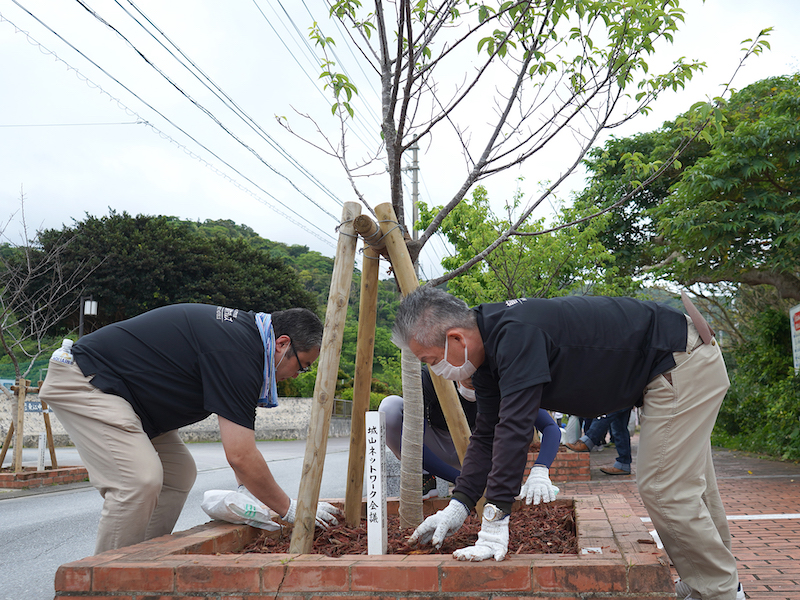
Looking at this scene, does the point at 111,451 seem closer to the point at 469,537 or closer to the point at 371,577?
the point at 371,577

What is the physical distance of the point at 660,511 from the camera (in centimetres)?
248

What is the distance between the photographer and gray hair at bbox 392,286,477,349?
8.52 ft

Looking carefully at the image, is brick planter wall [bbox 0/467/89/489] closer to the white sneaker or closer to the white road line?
the white road line

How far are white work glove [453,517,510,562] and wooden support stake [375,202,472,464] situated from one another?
3.48 ft

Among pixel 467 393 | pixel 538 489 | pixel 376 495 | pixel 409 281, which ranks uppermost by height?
pixel 409 281

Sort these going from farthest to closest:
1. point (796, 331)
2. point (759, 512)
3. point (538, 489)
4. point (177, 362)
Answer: point (796, 331)
point (759, 512)
point (538, 489)
point (177, 362)

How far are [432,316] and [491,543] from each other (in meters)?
0.89

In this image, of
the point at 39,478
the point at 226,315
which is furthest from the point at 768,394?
the point at 39,478

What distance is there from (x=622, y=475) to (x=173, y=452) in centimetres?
708

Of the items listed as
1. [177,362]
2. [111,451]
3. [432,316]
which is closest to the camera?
[432,316]

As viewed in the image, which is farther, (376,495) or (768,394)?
(768,394)

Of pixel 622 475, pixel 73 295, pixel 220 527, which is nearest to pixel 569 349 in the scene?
pixel 220 527

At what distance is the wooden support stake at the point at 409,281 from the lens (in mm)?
3334

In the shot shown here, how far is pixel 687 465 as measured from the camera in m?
2.49
